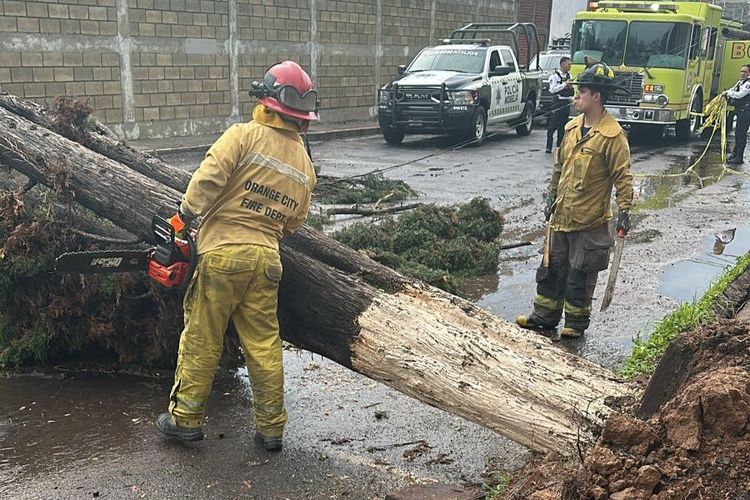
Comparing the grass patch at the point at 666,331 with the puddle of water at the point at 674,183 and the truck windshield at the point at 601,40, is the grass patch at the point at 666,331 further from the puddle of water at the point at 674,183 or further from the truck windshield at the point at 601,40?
the truck windshield at the point at 601,40

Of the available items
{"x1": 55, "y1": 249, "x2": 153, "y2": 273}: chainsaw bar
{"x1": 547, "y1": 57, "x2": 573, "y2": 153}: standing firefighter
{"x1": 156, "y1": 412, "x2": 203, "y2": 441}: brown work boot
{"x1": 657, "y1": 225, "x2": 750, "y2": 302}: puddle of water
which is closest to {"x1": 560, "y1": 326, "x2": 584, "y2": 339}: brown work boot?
{"x1": 657, "y1": 225, "x2": 750, "y2": 302}: puddle of water

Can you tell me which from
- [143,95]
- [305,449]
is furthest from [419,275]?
[143,95]

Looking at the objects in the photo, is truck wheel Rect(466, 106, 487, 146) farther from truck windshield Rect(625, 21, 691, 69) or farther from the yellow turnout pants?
the yellow turnout pants

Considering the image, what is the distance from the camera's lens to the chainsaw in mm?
3689

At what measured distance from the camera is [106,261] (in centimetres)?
398

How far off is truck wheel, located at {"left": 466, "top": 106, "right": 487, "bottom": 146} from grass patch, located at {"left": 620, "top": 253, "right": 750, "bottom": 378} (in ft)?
35.1

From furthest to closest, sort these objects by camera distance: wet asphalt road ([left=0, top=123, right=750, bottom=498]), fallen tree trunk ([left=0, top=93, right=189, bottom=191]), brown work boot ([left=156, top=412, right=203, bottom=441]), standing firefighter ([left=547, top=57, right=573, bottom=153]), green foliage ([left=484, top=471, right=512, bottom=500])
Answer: standing firefighter ([left=547, top=57, right=573, bottom=153]) < fallen tree trunk ([left=0, top=93, right=189, bottom=191]) < brown work boot ([left=156, top=412, right=203, bottom=441]) < wet asphalt road ([left=0, top=123, right=750, bottom=498]) < green foliage ([left=484, top=471, right=512, bottom=500])

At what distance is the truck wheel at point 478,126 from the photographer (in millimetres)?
16141

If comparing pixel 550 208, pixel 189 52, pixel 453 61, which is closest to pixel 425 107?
pixel 453 61

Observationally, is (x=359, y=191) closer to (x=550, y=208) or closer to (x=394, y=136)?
(x=550, y=208)

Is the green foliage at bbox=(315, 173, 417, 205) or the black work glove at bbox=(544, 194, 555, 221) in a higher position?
the black work glove at bbox=(544, 194, 555, 221)

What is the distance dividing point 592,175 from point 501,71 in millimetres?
11972

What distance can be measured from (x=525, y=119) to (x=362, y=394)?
15964 millimetres

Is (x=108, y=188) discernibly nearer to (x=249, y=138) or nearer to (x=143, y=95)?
(x=249, y=138)
